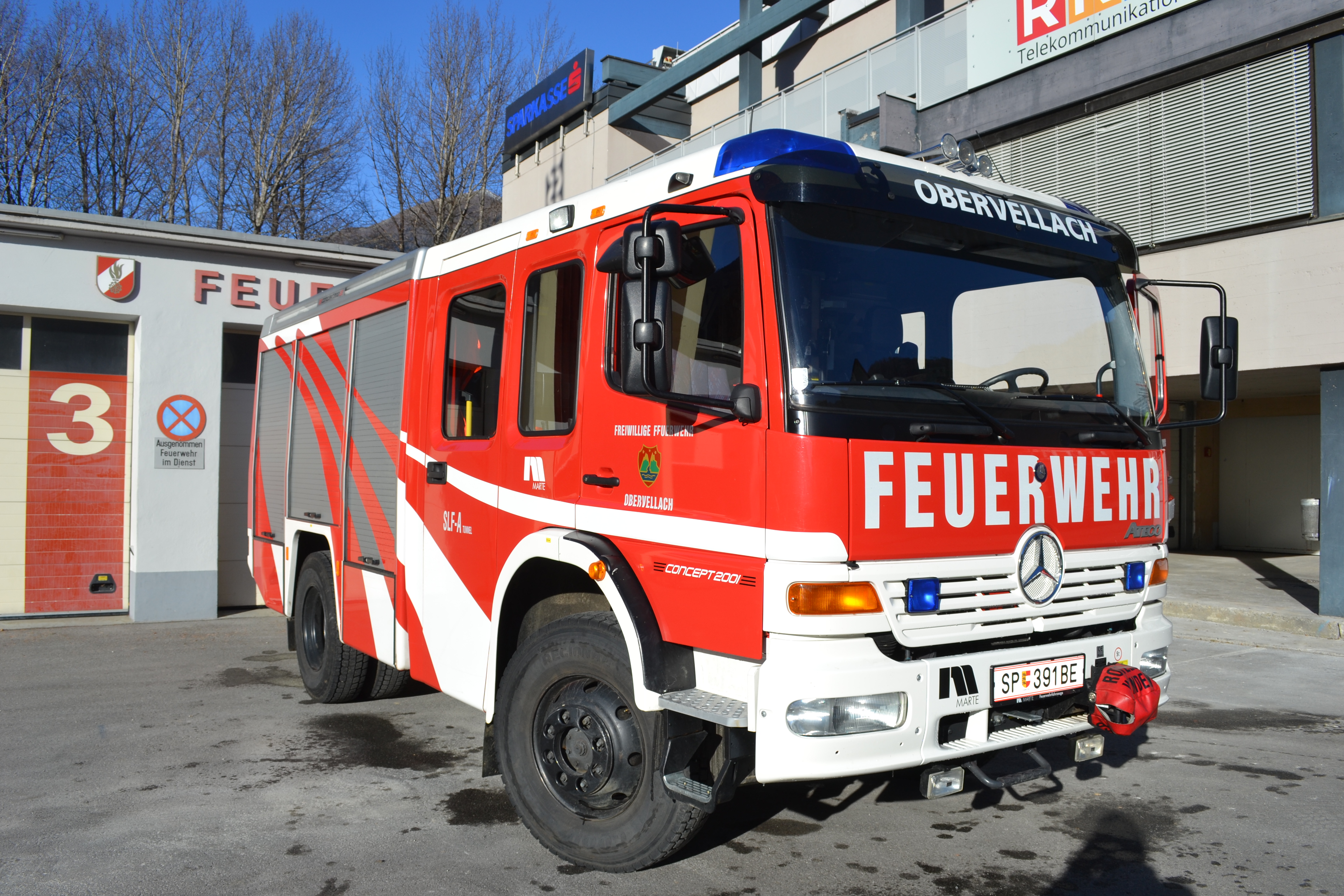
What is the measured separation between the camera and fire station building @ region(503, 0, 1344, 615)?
10180mm

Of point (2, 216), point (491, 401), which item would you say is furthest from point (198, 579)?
point (491, 401)

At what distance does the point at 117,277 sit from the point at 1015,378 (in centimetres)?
941

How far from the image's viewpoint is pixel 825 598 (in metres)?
3.29

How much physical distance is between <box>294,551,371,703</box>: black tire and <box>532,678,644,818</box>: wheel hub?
273cm

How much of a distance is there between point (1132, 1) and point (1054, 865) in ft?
36.1

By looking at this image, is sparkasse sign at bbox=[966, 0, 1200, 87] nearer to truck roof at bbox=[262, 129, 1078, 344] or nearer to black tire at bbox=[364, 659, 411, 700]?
truck roof at bbox=[262, 129, 1078, 344]

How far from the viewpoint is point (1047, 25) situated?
41.4 feet

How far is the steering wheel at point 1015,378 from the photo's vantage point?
393 centimetres

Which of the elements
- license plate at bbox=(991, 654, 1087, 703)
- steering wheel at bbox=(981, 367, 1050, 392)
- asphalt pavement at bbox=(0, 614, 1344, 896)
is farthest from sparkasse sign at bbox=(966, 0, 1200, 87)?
license plate at bbox=(991, 654, 1087, 703)

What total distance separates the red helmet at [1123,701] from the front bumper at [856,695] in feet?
1.87

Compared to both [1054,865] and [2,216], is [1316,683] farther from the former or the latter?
[2,216]

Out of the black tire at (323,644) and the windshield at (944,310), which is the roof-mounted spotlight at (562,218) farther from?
the black tire at (323,644)

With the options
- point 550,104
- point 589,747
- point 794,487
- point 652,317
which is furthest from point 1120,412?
point 550,104

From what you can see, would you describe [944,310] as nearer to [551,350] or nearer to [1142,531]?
[1142,531]
